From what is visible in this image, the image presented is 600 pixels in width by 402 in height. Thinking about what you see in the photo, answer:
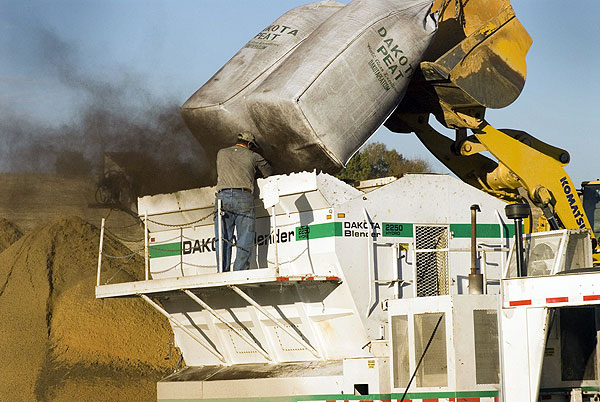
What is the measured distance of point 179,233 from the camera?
14.3 m

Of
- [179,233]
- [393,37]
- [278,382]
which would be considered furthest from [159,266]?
[393,37]

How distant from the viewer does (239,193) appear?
1253 cm

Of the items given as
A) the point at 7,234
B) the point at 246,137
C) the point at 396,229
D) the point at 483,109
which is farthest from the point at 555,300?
the point at 7,234

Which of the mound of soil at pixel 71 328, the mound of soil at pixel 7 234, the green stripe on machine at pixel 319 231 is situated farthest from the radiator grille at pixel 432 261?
the mound of soil at pixel 7 234

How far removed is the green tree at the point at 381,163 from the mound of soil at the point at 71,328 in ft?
26.9

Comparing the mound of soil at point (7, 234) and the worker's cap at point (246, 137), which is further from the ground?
the worker's cap at point (246, 137)

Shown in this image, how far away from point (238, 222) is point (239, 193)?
36 centimetres

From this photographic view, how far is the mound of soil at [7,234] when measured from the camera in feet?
91.2

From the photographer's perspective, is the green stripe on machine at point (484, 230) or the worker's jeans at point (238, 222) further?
the green stripe on machine at point (484, 230)

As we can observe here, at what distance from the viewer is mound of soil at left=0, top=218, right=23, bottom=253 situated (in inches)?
1095

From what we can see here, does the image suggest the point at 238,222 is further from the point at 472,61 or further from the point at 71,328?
the point at 71,328

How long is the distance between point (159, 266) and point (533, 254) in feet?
18.8

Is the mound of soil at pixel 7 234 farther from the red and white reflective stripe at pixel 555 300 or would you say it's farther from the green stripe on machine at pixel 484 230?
the red and white reflective stripe at pixel 555 300

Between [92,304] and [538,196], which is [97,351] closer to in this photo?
[92,304]
